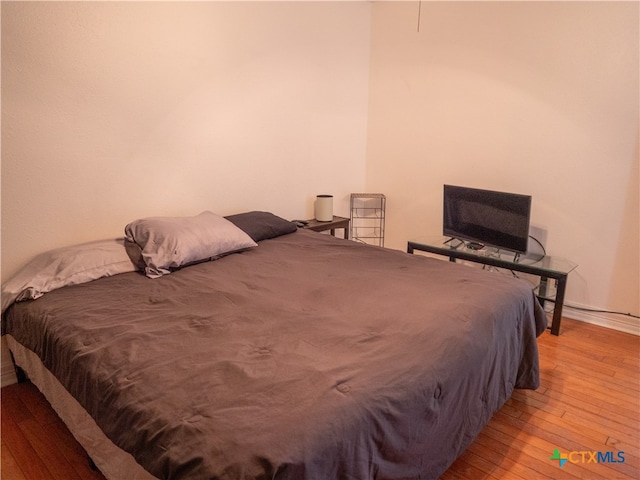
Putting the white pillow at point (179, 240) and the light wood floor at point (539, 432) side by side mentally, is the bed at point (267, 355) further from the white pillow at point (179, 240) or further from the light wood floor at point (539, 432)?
the light wood floor at point (539, 432)

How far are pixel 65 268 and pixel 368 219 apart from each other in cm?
284

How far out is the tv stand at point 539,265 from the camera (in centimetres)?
276

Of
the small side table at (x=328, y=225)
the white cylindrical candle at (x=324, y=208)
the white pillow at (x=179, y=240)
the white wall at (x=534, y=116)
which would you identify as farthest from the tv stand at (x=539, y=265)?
the white pillow at (x=179, y=240)

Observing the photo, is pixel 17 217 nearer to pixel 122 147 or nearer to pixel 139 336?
pixel 122 147

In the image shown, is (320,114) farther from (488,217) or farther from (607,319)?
(607,319)

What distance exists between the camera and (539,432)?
1.95m

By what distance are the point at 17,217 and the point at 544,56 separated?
349 cm

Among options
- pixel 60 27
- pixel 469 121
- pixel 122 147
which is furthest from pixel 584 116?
pixel 60 27

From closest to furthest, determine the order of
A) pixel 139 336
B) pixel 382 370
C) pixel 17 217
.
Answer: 1. pixel 382 370
2. pixel 139 336
3. pixel 17 217

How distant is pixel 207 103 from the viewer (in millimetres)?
2936

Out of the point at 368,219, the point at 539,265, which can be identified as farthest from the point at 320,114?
the point at 539,265

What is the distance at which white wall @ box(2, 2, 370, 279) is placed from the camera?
2.20 m

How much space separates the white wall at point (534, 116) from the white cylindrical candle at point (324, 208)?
32.8 inches

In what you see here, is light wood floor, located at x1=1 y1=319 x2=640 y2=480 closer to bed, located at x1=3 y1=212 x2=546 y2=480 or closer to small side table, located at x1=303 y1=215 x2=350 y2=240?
bed, located at x1=3 y1=212 x2=546 y2=480
